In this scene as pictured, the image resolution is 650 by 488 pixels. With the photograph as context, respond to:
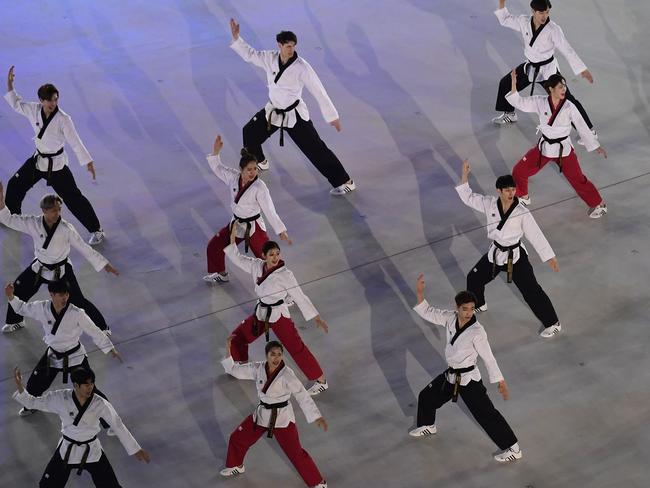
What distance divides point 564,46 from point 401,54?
2.38 m

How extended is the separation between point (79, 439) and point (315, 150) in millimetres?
3613

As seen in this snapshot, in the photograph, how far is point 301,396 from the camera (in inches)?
265

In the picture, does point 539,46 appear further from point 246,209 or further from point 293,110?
point 246,209

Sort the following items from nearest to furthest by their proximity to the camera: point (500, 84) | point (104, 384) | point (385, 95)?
point (104, 384) → point (500, 84) → point (385, 95)

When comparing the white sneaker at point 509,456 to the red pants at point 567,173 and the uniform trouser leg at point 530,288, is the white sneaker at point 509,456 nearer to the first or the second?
the uniform trouser leg at point 530,288

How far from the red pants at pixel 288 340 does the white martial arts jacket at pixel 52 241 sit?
3.40 feet

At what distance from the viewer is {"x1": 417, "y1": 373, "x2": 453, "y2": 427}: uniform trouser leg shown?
6980mm

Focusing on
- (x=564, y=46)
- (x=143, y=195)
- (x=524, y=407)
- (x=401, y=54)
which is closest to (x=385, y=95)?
(x=401, y=54)

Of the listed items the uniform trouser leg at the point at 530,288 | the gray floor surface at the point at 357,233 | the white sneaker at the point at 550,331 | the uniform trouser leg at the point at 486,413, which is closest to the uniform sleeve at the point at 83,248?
the gray floor surface at the point at 357,233

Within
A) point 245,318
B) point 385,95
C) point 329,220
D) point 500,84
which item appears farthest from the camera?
point 385,95

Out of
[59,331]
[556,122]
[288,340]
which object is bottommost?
[288,340]

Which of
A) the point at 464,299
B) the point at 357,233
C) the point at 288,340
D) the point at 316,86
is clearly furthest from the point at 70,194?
the point at 464,299

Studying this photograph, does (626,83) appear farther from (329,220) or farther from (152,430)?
(152,430)

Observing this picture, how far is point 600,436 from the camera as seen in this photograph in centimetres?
715
